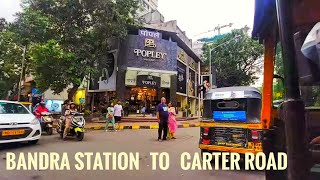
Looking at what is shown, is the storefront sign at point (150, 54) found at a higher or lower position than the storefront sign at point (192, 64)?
lower

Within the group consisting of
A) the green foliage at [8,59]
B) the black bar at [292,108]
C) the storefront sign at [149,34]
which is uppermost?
the storefront sign at [149,34]

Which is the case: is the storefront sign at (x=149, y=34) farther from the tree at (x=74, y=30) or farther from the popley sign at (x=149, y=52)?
the tree at (x=74, y=30)

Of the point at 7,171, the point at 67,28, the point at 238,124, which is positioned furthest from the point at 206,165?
the point at 67,28

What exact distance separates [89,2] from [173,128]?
1303 centimetres

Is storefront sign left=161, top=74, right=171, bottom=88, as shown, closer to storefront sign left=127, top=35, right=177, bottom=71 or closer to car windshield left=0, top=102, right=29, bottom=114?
storefront sign left=127, top=35, right=177, bottom=71

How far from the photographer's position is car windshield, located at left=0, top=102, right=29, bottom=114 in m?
9.98

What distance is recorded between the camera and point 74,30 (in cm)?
2184

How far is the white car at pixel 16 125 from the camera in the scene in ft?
29.4

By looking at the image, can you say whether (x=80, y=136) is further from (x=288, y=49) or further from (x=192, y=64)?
→ (x=192, y=64)

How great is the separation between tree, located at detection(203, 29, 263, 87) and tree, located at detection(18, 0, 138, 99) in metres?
18.4

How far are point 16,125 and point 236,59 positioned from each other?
33.0m

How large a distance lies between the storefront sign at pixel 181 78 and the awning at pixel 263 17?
1054 inches

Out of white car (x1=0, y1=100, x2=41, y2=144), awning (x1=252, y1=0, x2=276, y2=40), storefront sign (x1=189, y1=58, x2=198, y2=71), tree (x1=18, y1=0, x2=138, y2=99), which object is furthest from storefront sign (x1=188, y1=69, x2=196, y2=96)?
awning (x1=252, y1=0, x2=276, y2=40)

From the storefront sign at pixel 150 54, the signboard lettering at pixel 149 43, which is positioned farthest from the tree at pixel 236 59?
the signboard lettering at pixel 149 43
